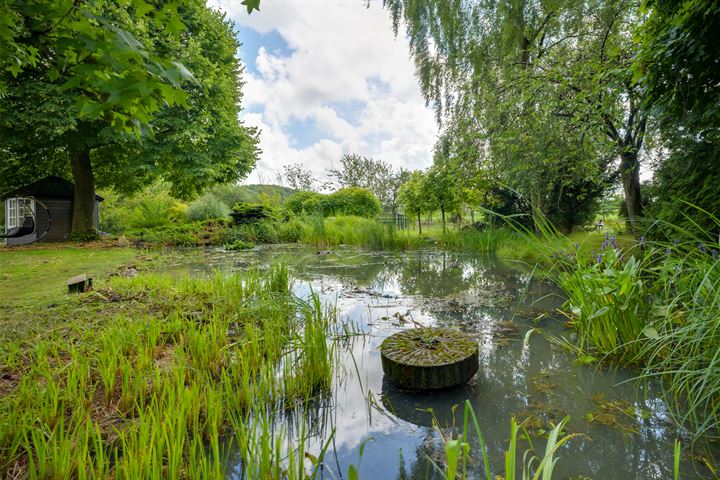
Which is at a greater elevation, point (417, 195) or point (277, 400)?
point (417, 195)

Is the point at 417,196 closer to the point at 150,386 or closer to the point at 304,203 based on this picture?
the point at 304,203

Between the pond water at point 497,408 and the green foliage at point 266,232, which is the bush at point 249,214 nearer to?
the green foliage at point 266,232

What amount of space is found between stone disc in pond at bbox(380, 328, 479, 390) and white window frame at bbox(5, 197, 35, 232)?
13.6 meters

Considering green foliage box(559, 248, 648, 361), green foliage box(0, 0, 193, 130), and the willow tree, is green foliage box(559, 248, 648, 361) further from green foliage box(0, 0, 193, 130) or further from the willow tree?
the willow tree

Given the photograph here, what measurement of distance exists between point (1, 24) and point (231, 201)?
21.7 m

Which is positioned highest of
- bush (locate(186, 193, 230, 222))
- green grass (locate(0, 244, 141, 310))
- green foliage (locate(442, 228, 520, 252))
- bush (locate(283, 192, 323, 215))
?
bush (locate(283, 192, 323, 215))

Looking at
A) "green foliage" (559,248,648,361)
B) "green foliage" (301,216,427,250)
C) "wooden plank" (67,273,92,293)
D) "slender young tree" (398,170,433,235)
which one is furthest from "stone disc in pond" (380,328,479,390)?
"slender young tree" (398,170,433,235)

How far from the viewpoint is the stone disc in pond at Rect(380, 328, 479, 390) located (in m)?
2.07

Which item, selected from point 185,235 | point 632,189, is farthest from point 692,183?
point 185,235

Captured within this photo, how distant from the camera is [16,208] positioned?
10.8m

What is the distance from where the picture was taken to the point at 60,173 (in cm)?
1273

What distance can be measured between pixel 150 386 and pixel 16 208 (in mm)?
13304

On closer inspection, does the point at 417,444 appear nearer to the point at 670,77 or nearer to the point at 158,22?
the point at 158,22

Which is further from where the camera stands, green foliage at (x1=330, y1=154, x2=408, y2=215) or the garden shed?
green foliage at (x1=330, y1=154, x2=408, y2=215)
